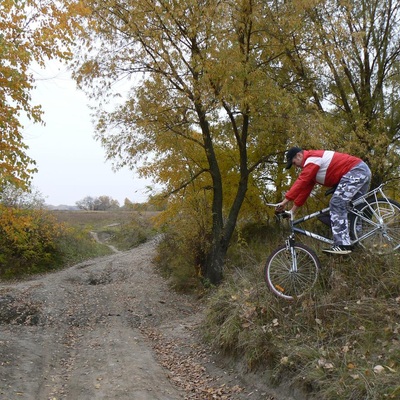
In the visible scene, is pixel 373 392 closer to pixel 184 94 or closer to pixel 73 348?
pixel 73 348

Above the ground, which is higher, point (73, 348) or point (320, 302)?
point (320, 302)

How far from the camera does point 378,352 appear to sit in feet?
16.5

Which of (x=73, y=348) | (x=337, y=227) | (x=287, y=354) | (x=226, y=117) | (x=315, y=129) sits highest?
(x=226, y=117)

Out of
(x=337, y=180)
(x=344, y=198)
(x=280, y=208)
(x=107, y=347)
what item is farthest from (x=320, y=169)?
(x=107, y=347)

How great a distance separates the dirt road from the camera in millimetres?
6551

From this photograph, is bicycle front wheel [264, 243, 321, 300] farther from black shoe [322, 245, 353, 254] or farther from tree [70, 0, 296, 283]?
tree [70, 0, 296, 283]

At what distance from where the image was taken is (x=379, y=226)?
6.40 meters

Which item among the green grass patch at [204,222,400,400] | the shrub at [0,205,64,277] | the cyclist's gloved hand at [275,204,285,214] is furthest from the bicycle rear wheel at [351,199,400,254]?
the shrub at [0,205,64,277]

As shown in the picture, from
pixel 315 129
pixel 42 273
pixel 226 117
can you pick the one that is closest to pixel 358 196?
pixel 315 129

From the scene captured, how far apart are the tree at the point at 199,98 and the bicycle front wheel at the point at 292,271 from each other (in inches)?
189

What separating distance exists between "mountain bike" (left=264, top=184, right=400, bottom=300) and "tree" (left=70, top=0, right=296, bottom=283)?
468cm

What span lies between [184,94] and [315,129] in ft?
11.6

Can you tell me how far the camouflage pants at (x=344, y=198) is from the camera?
630 centimetres

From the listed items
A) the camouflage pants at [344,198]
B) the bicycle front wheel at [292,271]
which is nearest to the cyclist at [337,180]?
the camouflage pants at [344,198]
